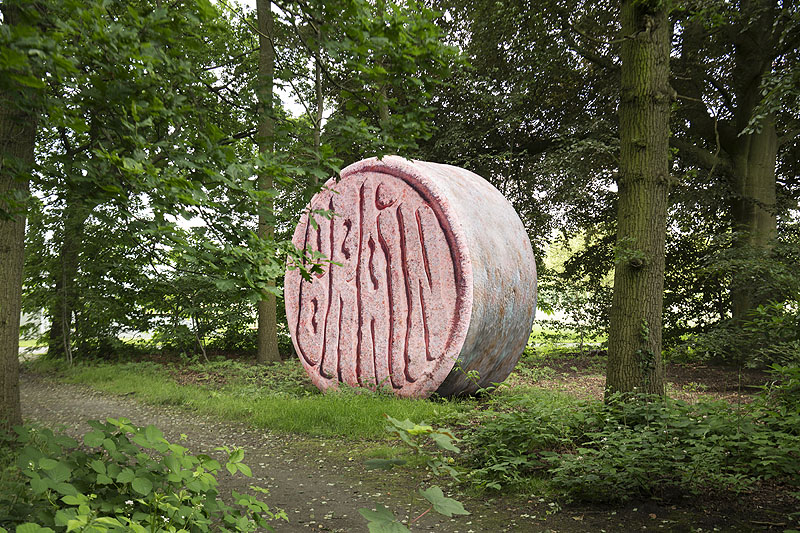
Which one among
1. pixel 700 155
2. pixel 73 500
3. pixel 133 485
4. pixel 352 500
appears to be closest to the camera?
pixel 73 500

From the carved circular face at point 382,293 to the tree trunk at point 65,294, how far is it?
561 cm

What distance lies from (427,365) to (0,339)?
154 inches

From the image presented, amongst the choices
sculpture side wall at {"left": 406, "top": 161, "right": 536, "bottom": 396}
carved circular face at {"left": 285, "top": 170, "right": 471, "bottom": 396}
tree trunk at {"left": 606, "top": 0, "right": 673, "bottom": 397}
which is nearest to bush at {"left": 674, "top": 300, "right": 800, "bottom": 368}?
tree trunk at {"left": 606, "top": 0, "right": 673, "bottom": 397}

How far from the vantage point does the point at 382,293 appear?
7.08 m

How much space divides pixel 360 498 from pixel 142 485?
187 cm

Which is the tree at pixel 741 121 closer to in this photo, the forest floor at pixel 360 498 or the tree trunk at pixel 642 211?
the forest floor at pixel 360 498

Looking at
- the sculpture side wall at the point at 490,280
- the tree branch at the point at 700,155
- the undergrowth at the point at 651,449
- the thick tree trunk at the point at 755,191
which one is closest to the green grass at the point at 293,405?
the sculpture side wall at the point at 490,280

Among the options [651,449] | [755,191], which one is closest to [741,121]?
[755,191]

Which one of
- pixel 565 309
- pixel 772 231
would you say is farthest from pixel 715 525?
pixel 565 309

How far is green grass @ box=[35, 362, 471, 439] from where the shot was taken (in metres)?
5.85

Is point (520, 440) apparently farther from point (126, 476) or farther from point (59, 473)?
point (59, 473)

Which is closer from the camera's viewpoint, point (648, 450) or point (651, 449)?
point (648, 450)

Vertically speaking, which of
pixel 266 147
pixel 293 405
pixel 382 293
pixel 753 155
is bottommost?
pixel 293 405

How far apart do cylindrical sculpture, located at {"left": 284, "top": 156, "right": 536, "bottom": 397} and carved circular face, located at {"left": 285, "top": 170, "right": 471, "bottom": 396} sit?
0.01 m
